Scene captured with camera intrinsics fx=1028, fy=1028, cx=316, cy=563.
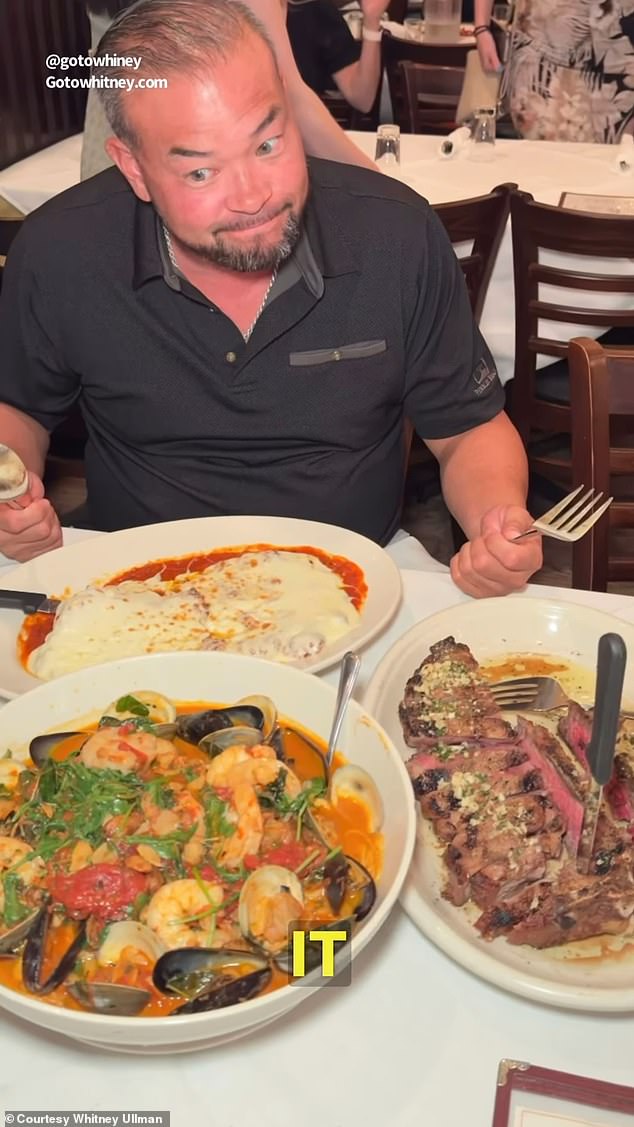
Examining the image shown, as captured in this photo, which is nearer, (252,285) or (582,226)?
(252,285)

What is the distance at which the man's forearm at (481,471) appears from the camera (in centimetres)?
195

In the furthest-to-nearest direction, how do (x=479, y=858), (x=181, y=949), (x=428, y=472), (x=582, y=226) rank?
(x=428, y=472), (x=582, y=226), (x=479, y=858), (x=181, y=949)

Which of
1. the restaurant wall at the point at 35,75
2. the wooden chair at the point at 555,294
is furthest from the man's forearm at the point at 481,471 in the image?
Result: the restaurant wall at the point at 35,75

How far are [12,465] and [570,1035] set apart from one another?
4.07ft

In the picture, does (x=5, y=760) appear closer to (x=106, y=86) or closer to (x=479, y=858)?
(x=479, y=858)

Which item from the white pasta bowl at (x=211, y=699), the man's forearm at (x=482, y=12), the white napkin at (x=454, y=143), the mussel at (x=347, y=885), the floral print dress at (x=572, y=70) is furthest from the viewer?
the man's forearm at (x=482, y=12)

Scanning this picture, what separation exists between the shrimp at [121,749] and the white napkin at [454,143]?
3859 millimetres

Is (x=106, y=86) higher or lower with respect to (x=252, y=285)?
higher

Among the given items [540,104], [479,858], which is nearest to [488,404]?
[479,858]

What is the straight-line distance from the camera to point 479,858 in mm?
1076

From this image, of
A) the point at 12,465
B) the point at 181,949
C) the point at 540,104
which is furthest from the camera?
the point at 540,104

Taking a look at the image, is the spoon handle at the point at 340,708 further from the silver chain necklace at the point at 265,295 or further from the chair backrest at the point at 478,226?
the chair backrest at the point at 478,226

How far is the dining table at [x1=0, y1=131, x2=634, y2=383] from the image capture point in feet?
11.8

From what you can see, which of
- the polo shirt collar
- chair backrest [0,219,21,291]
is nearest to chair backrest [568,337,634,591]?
the polo shirt collar
